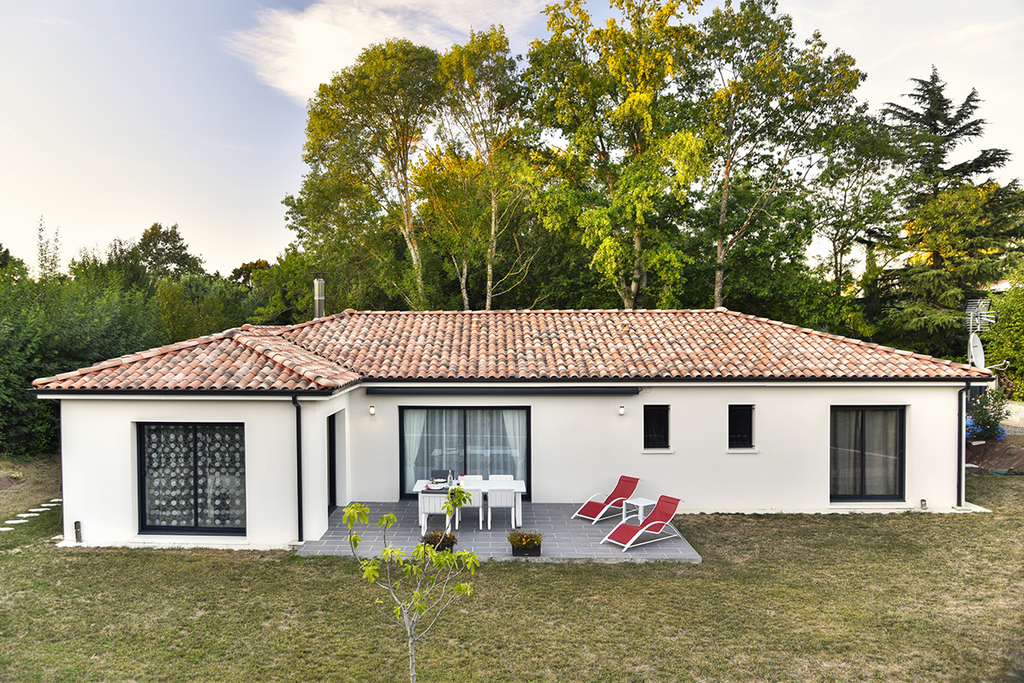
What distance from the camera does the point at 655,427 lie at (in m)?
13.5

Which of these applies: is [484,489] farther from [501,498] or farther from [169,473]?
[169,473]

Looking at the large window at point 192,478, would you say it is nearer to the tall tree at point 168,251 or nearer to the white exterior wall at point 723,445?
the white exterior wall at point 723,445

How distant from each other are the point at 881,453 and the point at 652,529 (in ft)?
21.2

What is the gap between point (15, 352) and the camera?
1784cm

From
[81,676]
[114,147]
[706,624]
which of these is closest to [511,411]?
[706,624]

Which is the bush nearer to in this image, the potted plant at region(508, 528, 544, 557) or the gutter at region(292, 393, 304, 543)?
the potted plant at region(508, 528, 544, 557)

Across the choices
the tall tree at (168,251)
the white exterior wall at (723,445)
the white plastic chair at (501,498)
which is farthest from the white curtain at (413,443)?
the tall tree at (168,251)

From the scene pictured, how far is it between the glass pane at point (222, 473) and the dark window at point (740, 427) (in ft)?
34.9

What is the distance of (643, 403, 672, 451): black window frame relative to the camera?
13.5m

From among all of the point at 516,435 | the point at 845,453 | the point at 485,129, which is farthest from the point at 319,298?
the point at 845,453

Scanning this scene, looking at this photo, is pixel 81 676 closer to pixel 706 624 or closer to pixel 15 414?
pixel 706 624

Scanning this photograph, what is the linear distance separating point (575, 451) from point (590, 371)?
1.92 meters

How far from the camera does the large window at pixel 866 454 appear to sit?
1332cm

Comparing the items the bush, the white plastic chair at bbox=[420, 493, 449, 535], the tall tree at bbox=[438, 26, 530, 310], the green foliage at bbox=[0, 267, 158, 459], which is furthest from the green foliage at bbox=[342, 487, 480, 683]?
the tall tree at bbox=[438, 26, 530, 310]
